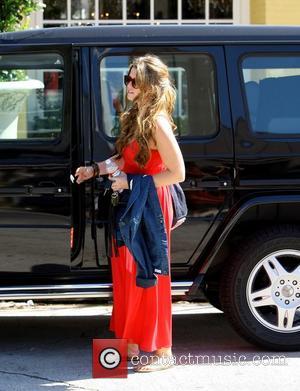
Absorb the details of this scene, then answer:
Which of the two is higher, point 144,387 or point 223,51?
point 223,51

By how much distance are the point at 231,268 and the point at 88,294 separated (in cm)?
91

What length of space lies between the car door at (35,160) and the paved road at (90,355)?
0.63 meters

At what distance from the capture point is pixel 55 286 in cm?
574

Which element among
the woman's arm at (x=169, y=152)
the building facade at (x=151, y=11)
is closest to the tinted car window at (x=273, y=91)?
the woman's arm at (x=169, y=152)

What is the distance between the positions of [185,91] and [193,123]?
22 cm

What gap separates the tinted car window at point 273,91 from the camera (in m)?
5.84

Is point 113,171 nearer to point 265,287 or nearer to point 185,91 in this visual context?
point 185,91

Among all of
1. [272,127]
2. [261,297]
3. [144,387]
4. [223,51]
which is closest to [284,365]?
[261,297]

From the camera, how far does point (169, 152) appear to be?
5.24 m

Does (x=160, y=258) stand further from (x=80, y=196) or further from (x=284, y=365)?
(x=284, y=365)

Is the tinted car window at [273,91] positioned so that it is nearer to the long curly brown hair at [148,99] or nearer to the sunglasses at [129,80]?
the long curly brown hair at [148,99]

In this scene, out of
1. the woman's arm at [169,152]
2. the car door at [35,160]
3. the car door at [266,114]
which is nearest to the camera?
the woman's arm at [169,152]

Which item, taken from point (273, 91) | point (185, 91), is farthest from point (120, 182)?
point (273, 91)

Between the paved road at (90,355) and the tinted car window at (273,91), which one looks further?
the tinted car window at (273,91)
